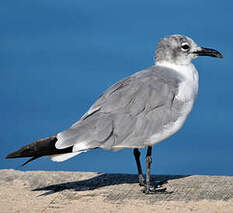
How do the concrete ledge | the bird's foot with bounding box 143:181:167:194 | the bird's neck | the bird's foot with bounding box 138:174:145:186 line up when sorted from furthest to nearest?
the bird's foot with bounding box 138:174:145:186 → the bird's neck → the bird's foot with bounding box 143:181:167:194 → the concrete ledge

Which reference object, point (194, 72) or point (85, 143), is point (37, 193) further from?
point (194, 72)

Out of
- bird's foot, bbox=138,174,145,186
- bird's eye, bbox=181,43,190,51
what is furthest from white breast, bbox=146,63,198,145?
bird's foot, bbox=138,174,145,186

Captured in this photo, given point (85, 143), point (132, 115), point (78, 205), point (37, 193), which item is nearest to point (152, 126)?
point (132, 115)

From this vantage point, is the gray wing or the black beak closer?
the gray wing

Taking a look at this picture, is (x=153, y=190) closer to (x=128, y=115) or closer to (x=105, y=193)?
(x=105, y=193)

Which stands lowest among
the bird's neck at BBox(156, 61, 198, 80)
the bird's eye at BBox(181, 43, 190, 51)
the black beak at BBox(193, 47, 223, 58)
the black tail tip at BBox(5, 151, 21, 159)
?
the black tail tip at BBox(5, 151, 21, 159)

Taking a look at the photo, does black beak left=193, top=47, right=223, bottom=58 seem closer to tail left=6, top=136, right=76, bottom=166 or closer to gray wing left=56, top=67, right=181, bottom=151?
gray wing left=56, top=67, right=181, bottom=151

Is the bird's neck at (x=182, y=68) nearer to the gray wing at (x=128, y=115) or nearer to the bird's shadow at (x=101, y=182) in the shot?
the gray wing at (x=128, y=115)

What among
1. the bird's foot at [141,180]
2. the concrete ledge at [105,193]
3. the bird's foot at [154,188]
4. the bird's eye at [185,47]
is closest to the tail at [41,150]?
the concrete ledge at [105,193]

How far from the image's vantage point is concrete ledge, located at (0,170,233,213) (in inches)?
213

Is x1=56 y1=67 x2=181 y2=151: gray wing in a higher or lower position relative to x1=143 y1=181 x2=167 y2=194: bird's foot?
higher

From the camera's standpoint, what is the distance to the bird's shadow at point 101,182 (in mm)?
6188

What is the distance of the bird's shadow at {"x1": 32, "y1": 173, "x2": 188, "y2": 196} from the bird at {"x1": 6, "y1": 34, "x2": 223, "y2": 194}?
1.82 feet

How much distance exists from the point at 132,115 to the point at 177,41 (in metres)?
1.16
